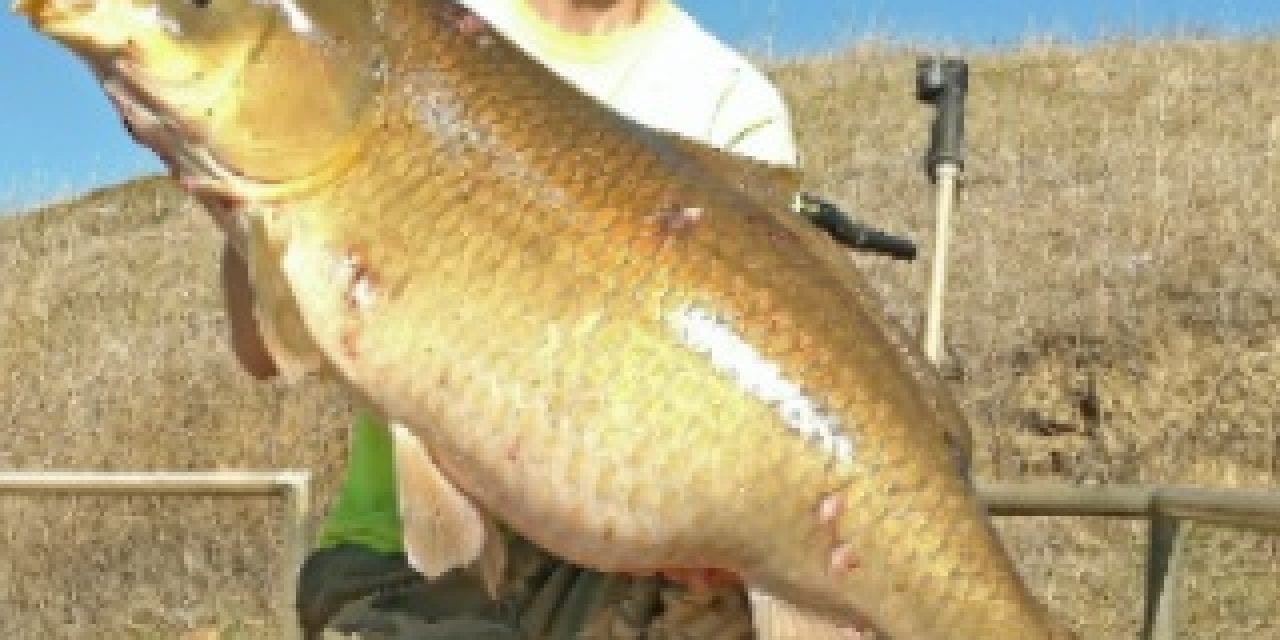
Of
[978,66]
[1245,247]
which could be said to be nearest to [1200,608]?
[1245,247]

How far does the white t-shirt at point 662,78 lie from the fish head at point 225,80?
74cm

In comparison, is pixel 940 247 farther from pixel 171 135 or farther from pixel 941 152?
pixel 171 135

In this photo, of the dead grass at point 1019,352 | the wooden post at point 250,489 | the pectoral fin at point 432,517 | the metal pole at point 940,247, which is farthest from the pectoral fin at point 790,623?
the dead grass at point 1019,352

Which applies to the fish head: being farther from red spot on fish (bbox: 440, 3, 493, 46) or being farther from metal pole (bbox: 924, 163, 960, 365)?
metal pole (bbox: 924, 163, 960, 365)

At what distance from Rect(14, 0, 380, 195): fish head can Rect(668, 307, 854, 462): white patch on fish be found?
0.51m

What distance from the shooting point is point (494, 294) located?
2.43 meters

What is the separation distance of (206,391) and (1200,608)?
8616 millimetres

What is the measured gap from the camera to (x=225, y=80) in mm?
2465

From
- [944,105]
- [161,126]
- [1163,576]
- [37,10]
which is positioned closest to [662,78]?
[161,126]

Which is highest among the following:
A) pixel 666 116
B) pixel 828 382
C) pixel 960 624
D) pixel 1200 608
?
pixel 666 116

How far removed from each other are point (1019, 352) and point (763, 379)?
32.1ft

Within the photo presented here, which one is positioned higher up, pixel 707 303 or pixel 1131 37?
pixel 707 303

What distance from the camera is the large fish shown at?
7.85 feet

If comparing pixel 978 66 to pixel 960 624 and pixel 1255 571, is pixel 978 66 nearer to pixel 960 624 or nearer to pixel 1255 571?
pixel 1255 571
